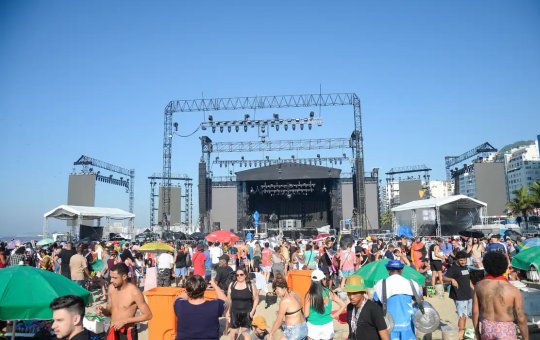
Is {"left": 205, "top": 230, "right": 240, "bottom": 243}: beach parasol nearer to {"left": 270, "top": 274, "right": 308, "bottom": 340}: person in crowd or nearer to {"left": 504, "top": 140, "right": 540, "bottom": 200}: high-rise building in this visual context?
{"left": 270, "top": 274, "right": 308, "bottom": 340}: person in crowd

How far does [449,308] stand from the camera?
378 inches

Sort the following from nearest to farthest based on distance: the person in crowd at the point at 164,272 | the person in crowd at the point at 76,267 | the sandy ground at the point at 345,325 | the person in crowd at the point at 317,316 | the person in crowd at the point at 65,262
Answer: the person in crowd at the point at 317,316
the sandy ground at the point at 345,325
the person in crowd at the point at 76,267
the person in crowd at the point at 65,262
the person in crowd at the point at 164,272

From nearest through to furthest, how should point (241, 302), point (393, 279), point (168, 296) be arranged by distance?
point (393, 279)
point (241, 302)
point (168, 296)

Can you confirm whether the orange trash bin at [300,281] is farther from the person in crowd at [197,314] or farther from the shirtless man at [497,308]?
the person in crowd at [197,314]

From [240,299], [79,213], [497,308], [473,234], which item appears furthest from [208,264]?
[79,213]

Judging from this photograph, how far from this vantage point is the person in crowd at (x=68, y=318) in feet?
8.97

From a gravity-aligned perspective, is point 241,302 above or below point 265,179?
below

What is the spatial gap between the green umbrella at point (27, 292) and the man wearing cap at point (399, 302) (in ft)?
10.6

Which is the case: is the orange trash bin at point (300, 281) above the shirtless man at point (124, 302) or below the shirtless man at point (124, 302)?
below

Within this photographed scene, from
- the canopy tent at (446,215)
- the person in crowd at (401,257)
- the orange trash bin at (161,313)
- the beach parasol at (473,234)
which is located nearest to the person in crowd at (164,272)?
the orange trash bin at (161,313)

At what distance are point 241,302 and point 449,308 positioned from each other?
5.90 m

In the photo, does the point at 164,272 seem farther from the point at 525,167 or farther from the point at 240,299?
the point at 525,167

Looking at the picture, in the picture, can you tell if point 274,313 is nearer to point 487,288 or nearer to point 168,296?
point 168,296

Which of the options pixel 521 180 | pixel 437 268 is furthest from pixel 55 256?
pixel 521 180
